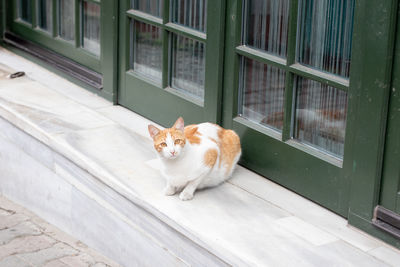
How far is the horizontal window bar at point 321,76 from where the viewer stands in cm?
330

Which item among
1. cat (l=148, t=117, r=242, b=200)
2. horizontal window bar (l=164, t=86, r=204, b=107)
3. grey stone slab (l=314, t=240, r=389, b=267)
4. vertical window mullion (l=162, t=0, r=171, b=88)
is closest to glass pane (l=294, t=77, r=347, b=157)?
cat (l=148, t=117, r=242, b=200)

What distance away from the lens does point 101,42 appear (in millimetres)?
4949

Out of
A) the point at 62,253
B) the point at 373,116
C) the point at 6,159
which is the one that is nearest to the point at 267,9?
the point at 373,116

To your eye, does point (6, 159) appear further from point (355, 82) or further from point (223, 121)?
point (355, 82)

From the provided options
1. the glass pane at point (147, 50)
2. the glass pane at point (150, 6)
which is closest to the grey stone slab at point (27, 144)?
the glass pane at point (147, 50)

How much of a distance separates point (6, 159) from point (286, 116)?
80.0 inches

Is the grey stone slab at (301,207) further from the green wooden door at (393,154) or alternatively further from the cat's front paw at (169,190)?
the cat's front paw at (169,190)

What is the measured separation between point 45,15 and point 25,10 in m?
0.33

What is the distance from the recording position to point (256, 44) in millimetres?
3791

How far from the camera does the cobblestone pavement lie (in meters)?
3.92

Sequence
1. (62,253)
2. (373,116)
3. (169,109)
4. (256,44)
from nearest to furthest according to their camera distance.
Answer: (373,116), (256,44), (62,253), (169,109)

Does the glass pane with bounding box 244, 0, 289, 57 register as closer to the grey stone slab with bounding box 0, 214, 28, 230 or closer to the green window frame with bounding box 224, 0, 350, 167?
the green window frame with bounding box 224, 0, 350, 167

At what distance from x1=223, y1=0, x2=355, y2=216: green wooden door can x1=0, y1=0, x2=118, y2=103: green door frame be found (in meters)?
1.14

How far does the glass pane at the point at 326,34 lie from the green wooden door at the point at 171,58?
21.5 inches
